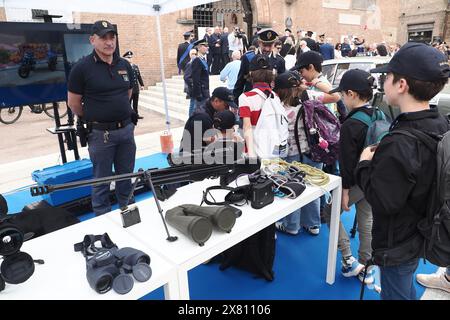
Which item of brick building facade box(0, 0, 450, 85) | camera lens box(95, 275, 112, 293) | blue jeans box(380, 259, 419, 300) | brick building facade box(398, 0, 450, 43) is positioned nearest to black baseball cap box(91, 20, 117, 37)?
camera lens box(95, 275, 112, 293)

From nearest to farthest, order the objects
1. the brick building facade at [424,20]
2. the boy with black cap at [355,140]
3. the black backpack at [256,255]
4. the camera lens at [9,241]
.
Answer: the camera lens at [9,241], the boy with black cap at [355,140], the black backpack at [256,255], the brick building facade at [424,20]

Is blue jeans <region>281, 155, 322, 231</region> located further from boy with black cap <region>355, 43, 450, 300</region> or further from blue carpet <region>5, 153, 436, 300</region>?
boy with black cap <region>355, 43, 450, 300</region>

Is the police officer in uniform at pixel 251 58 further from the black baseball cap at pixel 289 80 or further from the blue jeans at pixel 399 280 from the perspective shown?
the blue jeans at pixel 399 280

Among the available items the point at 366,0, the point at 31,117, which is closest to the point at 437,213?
the point at 31,117

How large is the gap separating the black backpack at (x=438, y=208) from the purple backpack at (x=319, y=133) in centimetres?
126

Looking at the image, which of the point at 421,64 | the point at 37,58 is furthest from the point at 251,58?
the point at 421,64

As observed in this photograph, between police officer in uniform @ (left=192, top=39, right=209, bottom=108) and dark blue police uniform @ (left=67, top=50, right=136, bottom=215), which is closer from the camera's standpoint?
dark blue police uniform @ (left=67, top=50, right=136, bottom=215)

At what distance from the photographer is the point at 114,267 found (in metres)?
1.31

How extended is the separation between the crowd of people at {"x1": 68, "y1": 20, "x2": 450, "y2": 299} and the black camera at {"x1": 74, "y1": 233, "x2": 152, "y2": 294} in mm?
301

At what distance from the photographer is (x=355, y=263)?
100 inches

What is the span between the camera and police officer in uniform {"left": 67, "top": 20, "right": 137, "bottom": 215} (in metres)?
2.78

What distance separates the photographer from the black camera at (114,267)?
1254 millimetres

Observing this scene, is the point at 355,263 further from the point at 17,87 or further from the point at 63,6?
the point at 63,6

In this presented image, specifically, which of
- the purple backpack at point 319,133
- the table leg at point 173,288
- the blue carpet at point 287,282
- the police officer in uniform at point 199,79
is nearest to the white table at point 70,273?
the table leg at point 173,288
